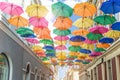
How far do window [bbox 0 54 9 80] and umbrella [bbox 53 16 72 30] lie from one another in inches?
119

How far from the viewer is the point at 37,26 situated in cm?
1171

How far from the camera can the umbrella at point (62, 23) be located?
Answer: 1082 cm

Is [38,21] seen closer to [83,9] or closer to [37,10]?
[37,10]

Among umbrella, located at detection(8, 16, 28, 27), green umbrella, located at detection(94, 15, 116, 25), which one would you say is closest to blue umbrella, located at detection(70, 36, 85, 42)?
green umbrella, located at detection(94, 15, 116, 25)

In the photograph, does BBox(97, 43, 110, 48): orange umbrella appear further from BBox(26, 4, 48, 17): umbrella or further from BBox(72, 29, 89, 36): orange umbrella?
BBox(26, 4, 48, 17): umbrella

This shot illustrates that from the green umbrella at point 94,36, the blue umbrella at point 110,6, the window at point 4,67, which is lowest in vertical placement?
the window at point 4,67

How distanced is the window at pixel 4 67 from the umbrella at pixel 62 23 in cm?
302

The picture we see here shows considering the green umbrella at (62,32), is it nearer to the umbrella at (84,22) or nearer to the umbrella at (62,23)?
the umbrella at (62,23)

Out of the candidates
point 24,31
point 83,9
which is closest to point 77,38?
point 24,31

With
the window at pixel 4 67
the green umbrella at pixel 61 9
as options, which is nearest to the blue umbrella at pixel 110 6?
the green umbrella at pixel 61 9

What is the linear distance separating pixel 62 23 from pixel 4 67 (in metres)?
3.69

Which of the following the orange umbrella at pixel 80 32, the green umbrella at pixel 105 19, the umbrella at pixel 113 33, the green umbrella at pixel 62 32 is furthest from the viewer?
the orange umbrella at pixel 80 32

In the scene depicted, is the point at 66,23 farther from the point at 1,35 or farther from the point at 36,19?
the point at 1,35

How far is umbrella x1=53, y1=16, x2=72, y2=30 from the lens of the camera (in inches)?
426
